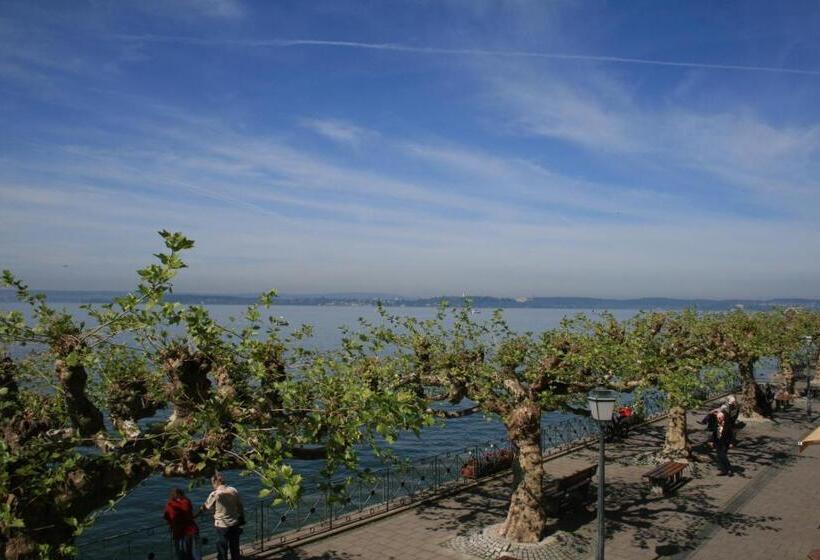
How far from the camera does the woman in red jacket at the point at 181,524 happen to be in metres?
12.8

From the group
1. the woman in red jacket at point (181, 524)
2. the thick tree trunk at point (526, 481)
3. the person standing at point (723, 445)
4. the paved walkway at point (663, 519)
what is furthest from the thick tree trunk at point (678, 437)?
the woman in red jacket at point (181, 524)

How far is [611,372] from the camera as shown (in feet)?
56.7

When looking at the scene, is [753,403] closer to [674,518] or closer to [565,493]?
[674,518]

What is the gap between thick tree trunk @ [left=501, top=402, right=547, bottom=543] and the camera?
50.2 ft

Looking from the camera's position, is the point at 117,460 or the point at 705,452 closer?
the point at 117,460

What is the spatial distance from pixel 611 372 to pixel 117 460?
13450 millimetres

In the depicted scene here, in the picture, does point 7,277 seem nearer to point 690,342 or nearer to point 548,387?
point 548,387

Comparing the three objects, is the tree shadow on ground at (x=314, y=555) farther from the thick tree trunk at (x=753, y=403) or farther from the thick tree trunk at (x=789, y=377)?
the thick tree trunk at (x=789, y=377)

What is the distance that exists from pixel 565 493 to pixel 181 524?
10837 mm

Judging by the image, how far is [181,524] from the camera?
1281cm

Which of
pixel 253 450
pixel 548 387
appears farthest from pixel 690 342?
pixel 253 450

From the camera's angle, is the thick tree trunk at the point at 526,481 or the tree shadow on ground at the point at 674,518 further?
the tree shadow on ground at the point at 674,518

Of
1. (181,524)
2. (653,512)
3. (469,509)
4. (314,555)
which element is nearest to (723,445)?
(653,512)

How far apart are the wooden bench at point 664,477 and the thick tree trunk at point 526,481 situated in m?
5.98
